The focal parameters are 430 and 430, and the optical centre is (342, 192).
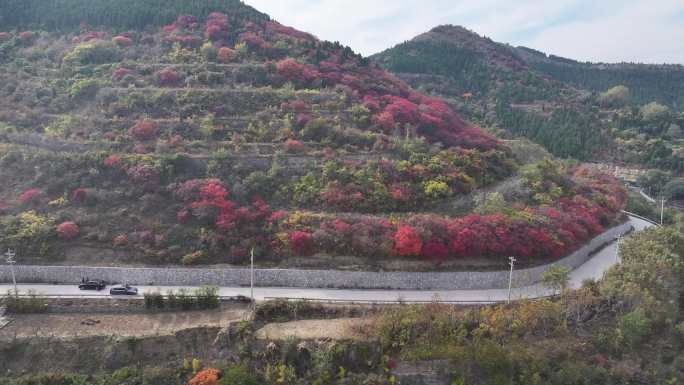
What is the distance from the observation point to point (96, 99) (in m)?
39.7

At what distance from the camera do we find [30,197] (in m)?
29.0

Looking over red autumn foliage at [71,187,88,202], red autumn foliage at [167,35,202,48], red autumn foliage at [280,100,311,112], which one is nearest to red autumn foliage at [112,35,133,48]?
red autumn foliage at [167,35,202,48]

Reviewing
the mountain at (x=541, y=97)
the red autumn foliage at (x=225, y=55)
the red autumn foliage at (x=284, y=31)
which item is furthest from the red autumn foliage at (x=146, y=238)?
the mountain at (x=541, y=97)

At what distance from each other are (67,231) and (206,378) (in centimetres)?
1434

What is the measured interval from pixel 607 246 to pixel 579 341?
47.3ft

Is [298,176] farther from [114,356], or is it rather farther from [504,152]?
[504,152]

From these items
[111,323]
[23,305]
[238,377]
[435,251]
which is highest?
[435,251]

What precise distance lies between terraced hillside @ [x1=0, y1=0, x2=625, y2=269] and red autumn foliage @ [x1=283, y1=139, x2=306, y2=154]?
0.10 m

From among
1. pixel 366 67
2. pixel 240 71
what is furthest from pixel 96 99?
pixel 366 67

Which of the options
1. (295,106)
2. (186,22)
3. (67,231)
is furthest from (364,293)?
(186,22)

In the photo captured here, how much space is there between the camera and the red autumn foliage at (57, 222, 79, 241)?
85.7ft

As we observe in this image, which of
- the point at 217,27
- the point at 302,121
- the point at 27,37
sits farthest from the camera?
the point at 27,37

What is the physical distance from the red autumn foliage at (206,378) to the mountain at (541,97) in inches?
1982

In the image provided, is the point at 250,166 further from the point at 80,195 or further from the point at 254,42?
the point at 254,42
